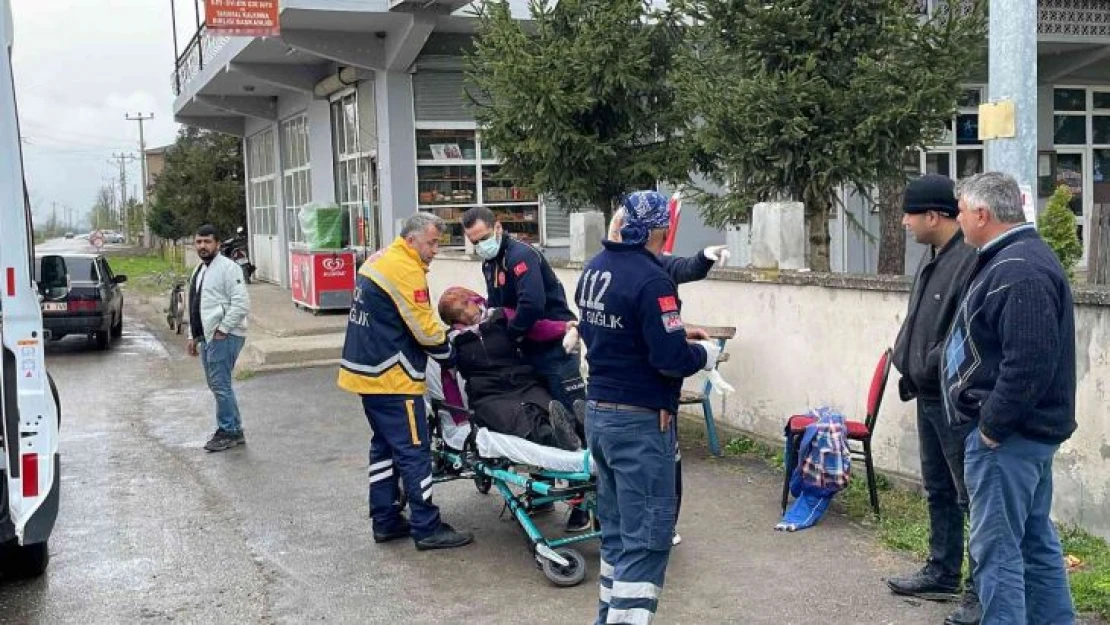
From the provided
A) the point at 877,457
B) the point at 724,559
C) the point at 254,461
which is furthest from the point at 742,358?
the point at 254,461

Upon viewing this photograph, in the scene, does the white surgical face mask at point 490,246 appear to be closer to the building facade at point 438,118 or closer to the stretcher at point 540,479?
the stretcher at point 540,479

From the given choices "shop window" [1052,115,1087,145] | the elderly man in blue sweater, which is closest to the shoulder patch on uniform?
the elderly man in blue sweater

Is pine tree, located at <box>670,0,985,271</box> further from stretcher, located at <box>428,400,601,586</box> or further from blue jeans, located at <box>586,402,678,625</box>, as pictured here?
blue jeans, located at <box>586,402,678,625</box>

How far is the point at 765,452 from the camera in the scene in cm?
816

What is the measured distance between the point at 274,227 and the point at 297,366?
47.1ft

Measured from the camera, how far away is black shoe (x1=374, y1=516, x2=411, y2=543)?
6.43 m

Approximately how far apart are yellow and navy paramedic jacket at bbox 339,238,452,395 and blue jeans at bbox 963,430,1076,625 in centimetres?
306

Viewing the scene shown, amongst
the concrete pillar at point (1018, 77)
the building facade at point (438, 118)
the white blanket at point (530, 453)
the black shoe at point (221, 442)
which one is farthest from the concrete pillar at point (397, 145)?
the concrete pillar at point (1018, 77)

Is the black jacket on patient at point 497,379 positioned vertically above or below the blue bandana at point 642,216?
below

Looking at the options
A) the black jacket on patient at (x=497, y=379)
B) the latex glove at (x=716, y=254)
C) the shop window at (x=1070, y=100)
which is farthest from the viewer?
the shop window at (x=1070, y=100)

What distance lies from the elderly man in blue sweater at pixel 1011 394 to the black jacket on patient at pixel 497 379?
245 cm

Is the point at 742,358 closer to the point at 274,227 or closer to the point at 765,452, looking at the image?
the point at 765,452

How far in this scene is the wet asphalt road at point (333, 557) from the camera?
5.29 metres

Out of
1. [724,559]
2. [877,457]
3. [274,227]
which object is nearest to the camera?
[724,559]
